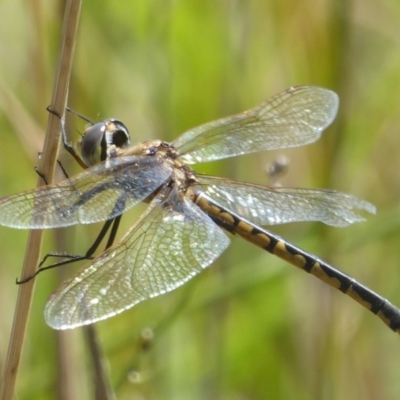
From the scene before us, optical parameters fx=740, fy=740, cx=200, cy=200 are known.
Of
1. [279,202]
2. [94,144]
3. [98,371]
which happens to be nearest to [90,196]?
[94,144]

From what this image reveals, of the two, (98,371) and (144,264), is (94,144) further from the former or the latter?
(98,371)

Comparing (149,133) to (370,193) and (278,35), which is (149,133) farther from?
(370,193)

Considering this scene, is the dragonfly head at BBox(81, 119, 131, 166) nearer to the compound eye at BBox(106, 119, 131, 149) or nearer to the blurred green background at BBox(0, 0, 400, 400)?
the compound eye at BBox(106, 119, 131, 149)

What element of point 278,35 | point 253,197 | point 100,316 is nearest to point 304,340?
point 253,197

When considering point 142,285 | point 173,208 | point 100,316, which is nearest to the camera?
point 100,316

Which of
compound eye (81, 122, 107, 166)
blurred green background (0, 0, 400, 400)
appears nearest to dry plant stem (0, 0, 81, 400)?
compound eye (81, 122, 107, 166)

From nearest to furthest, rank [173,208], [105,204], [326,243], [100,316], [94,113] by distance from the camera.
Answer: [100,316] < [105,204] < [173,208] < [326,243] < [94,113]

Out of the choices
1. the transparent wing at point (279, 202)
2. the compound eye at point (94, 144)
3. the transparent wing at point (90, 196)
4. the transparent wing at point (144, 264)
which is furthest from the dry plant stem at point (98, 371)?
the transparent wing at point (279, 202)
